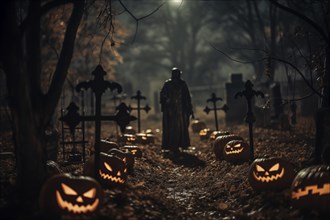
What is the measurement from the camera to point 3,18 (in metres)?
5.52

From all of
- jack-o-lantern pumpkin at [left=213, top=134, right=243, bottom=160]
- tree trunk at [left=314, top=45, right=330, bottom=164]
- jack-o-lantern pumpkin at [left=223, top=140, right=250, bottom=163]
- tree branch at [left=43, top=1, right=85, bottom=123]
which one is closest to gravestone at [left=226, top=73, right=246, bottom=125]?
jack-o-lantern pumpkin at [left=213, top=134, right=243, bottom=160]

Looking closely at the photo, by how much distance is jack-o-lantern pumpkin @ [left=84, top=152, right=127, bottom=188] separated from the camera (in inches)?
292

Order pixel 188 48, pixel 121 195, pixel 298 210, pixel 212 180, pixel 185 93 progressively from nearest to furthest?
pixel 298 210 < pixel 121 195 < pixel 212 180 < pixel 185 93 < pixel 188 48

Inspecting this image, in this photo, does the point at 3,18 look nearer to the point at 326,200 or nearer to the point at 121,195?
the point at 121,195

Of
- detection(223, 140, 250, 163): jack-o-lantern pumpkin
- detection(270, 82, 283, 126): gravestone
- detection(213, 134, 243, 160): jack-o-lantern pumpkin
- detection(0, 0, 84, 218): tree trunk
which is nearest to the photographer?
detection(0, 0, 84, 218): tree trunk

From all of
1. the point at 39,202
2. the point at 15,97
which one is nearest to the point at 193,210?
the point at 39,202

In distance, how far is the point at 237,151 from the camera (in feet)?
34.8

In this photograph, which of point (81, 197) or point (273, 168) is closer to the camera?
point (81, 197)

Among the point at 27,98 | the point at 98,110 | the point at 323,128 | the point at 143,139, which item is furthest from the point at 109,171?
the point at 143,139

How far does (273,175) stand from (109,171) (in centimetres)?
292

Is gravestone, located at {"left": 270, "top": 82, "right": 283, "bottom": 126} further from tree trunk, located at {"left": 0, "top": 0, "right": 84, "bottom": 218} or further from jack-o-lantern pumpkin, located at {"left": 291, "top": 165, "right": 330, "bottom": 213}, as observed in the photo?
tree trunk, located at {"left": 0, "top": 0, "right": 84, "bottom": 218}

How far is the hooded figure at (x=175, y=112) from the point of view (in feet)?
46.1

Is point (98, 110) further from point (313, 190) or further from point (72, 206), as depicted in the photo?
point (313, 190)

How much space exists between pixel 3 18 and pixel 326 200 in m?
5.08
